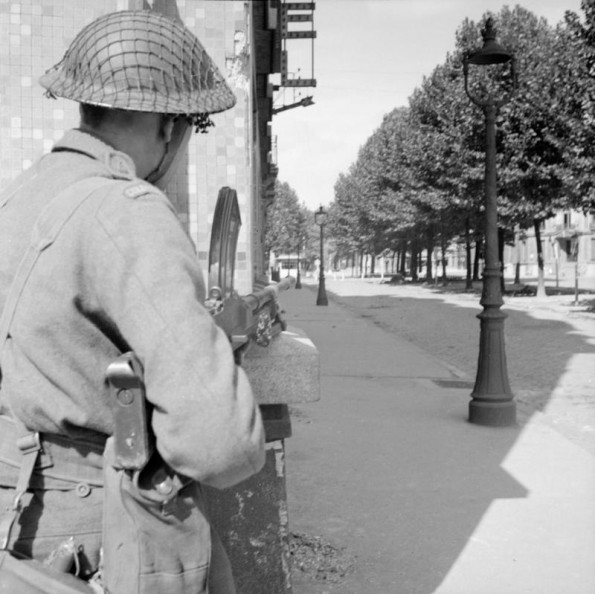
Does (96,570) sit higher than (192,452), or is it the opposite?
(192,452)

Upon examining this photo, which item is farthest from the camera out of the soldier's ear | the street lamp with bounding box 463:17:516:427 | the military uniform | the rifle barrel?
the street lamp with bounding box 463:17:516:427

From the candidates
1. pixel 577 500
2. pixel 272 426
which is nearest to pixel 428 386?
pixel 577 500

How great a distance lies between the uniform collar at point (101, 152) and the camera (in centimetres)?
158

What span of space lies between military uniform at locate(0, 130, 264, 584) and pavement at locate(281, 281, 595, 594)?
109 inches

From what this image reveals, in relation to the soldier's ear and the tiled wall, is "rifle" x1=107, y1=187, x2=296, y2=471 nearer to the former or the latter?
the soldier's ear

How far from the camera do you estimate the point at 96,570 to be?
1.61m

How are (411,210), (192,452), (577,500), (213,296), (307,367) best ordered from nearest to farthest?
(192,452), (213,296), (307,367), (577,500), (411,210)

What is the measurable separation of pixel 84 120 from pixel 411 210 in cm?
4092

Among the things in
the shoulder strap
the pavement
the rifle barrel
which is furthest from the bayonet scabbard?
the pavement

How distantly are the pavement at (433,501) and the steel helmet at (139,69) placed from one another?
294cm

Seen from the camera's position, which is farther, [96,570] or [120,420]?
[96,570]

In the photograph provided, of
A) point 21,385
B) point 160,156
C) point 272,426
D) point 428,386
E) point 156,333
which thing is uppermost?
point 160,156

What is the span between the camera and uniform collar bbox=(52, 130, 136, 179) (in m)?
1.58

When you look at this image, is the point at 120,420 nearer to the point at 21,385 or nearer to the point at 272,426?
the point at 21,385
